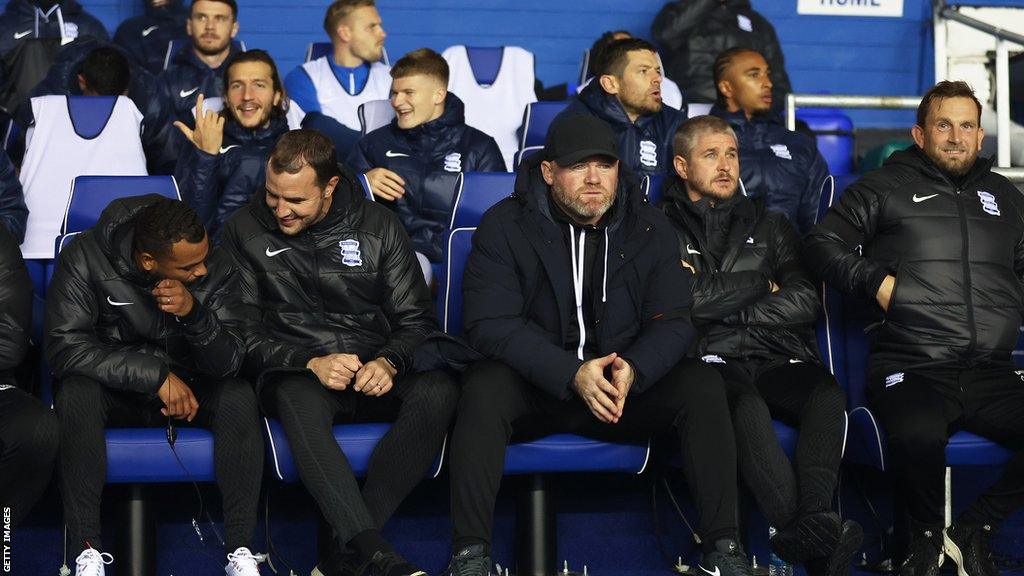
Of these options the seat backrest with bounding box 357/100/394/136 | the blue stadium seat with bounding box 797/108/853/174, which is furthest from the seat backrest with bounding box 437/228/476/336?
the blue stadium seat with bounding box 797/108/853/174

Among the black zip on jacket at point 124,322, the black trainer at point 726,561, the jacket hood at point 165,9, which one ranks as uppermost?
the jacket hood at point 165,9

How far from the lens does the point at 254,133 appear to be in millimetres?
5055

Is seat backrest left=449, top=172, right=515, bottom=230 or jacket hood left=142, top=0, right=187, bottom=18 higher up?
jacket hood left=142, top=0, right=187, bottom=18

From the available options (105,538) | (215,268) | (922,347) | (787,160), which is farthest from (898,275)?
(105,538)

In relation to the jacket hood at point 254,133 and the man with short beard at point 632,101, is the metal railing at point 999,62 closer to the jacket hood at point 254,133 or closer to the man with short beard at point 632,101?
the man with short beard at point 632,101

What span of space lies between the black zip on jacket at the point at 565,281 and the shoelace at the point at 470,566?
600 mm

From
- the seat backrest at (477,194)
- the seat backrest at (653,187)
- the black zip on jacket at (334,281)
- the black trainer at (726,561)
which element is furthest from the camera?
the seat backrest at (653,187)

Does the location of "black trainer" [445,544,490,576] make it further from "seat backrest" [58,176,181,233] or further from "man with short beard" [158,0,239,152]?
"man with short beard" [158,0,239,152]

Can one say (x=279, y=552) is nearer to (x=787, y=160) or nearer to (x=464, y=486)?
(x=464, y=486)

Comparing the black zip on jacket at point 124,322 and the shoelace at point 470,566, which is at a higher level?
the black zip on jacket at point 124,322

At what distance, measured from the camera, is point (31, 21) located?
7.19 m

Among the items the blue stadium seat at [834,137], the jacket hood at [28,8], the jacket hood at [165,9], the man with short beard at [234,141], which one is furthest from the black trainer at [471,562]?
the jacket hood at [28,8]

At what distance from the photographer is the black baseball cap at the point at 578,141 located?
3.95 metres

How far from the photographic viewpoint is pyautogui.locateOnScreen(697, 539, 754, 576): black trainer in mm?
3514
